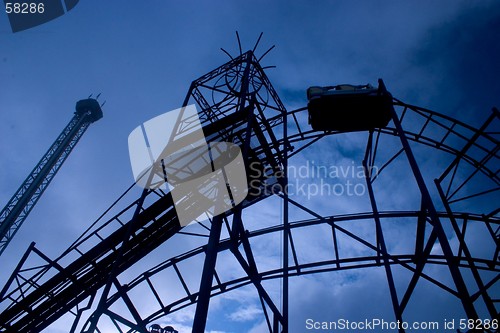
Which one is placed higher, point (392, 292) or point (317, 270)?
point (317, 270)

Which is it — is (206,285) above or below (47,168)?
below

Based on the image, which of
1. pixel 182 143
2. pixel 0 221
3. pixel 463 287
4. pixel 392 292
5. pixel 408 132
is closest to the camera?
pixel 463 287

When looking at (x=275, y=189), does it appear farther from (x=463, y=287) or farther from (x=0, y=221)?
(x=0, y=221)

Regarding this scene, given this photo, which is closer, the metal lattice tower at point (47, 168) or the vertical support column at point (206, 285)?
the vertical support column at point (206, 285)

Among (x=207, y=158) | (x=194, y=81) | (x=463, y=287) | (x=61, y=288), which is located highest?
(x=194, y=81)

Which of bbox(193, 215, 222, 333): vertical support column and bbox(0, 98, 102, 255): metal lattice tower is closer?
bbox(193, 215, 222, 333): vertical support column

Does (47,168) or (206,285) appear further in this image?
(47,168)

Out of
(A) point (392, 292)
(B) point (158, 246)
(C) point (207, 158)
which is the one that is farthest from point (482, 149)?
(B) point (158, 246)

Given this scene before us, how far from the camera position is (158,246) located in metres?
9.95

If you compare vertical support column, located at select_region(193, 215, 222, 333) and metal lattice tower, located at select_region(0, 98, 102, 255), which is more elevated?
metal lattice tower, located at select_region(0, 98, 102, 255)

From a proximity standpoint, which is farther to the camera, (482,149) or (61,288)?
(61,288)

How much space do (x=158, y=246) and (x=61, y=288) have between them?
332cm

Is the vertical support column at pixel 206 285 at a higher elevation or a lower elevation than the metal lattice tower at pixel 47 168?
lower

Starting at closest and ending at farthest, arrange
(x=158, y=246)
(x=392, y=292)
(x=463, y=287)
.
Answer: (x=463, y=287), (x=392, y=292), (x=158, y=246)
